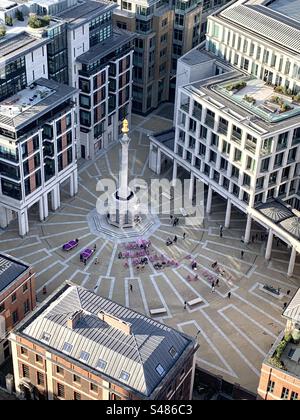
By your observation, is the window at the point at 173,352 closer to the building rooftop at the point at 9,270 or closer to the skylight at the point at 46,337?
the skylight at the point at 46,337

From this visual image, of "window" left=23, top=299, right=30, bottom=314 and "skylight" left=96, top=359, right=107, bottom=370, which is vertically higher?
"skylight" left=96, top=359, right=107, bottom=370

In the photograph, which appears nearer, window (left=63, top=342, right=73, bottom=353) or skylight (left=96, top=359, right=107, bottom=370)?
skylight (left=96, top=359, right=107, bottom=370)

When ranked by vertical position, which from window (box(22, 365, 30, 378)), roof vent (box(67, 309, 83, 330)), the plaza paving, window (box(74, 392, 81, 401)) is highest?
roof vent (box(67, 309, 83, 330))

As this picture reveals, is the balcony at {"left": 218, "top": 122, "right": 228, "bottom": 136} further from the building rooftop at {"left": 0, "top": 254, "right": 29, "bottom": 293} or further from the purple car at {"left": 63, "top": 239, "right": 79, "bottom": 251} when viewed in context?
the building rooftop at {"left": 0, "top": 254, "right": 29, "bottom": 293}

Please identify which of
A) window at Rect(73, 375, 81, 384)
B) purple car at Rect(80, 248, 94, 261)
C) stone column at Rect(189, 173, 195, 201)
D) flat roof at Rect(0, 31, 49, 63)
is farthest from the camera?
stone column at Rect(189, 173, 195, 201)

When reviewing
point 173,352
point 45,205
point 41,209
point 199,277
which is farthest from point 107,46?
point 173,352

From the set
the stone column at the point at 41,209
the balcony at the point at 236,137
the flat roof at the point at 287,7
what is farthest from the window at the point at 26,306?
the flat roof at the point at 287,7

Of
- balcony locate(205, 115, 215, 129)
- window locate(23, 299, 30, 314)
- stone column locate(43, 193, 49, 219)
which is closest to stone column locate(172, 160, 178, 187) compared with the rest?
balcony locate(205, 115, 215, 129)

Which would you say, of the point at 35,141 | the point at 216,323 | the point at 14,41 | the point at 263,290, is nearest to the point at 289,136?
the point at 263,290

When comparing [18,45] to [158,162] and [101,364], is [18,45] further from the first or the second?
[101,364]
